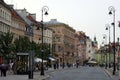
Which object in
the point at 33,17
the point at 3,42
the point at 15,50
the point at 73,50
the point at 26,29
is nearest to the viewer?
the point at 3,42

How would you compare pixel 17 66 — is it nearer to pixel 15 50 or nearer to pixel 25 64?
pixel 25 64

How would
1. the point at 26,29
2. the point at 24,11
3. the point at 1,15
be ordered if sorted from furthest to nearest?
the point at 24,11
the point at 26,29
the point at 1,15

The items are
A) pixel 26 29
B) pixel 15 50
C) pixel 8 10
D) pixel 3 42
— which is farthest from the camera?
pixel 26 29

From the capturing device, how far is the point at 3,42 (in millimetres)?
70062

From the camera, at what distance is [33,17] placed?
136625 mm

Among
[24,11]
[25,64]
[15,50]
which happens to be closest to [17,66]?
[25,64]

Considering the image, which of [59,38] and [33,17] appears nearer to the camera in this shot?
[33,17]

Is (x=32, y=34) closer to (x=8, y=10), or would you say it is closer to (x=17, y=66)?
(x=8, y=10)

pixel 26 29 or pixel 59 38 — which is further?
pixel 59 38

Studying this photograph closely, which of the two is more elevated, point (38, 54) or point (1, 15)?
point (1, 15)

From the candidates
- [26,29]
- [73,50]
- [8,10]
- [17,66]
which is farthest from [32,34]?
[73,50]

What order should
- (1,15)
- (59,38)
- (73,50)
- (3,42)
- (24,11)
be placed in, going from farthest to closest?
1. (73,50)
2. (59,38)
3. (24,11)
4. (1,15)
5. (3,42)

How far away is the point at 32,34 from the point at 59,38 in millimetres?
45975

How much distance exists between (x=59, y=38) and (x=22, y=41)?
275ft
